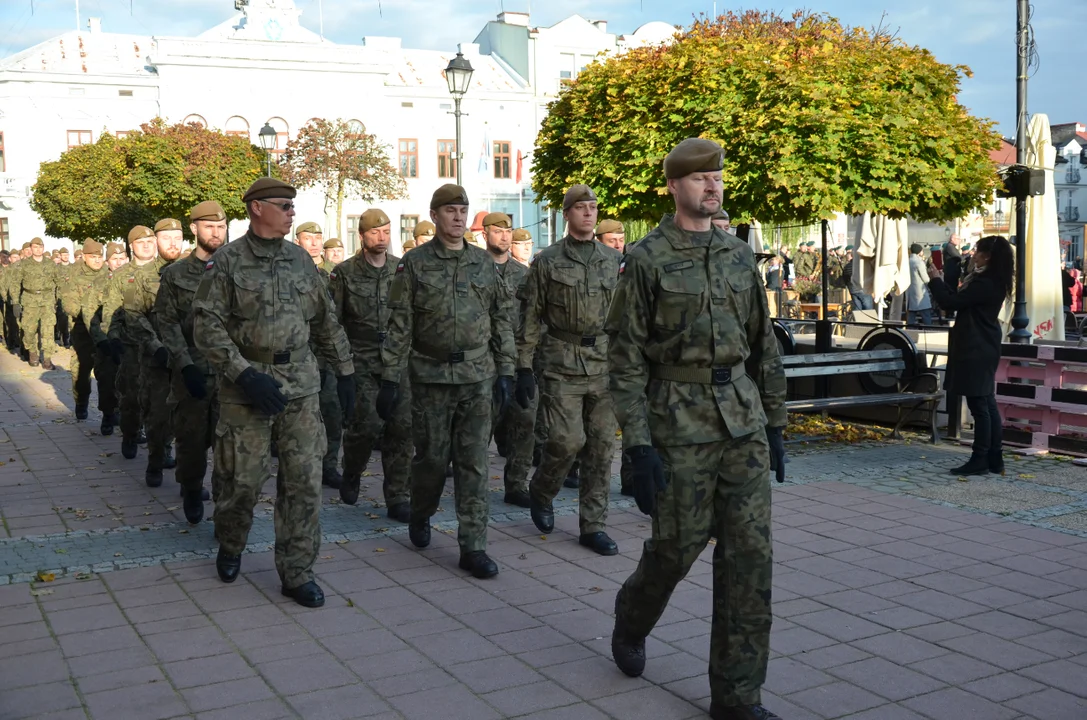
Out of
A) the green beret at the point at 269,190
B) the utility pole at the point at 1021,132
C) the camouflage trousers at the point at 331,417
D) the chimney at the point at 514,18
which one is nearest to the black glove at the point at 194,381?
the green beret at the point at 269,190

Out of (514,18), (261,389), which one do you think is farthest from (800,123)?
(514,18)

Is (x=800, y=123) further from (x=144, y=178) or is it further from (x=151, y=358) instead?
(x=144, y=178)

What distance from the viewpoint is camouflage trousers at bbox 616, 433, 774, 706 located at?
4051 millimetres

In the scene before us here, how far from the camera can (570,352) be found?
6.87m

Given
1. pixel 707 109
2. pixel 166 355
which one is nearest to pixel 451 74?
pixel 707 109

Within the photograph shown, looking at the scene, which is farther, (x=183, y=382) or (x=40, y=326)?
(x=40, y=326)

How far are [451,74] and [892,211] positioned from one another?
23.6ft

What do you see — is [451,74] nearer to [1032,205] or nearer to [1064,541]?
[1032,205]

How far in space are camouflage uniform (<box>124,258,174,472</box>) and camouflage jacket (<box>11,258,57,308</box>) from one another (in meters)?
11.9

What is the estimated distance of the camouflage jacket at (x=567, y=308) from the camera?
6.88 metres

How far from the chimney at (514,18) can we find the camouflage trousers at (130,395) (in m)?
50.7

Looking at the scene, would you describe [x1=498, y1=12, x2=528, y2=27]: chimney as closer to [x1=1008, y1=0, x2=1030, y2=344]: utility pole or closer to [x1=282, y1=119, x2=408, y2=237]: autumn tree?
[x1=282, y1=119, x2=408, y2=237]: autumn tree

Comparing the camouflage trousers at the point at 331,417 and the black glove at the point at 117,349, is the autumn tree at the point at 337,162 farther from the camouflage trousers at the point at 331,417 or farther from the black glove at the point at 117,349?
the camouflage trousers at the point at 331,417

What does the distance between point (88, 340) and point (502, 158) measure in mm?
44746
